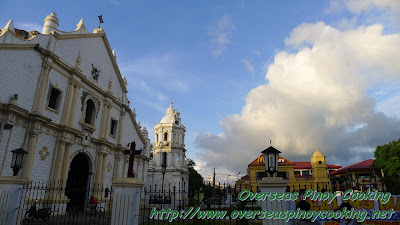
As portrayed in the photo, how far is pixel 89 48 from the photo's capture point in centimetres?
1847

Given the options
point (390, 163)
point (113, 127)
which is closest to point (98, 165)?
point (113, 127)

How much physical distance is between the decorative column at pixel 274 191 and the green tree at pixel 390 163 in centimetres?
2837

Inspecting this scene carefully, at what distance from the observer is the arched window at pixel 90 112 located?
18.4 m

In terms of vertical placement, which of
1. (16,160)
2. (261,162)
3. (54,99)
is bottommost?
(16,160)

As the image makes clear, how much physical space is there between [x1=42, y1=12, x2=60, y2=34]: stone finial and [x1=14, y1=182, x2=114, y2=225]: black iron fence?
9.43 metres

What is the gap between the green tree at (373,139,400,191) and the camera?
27678mm

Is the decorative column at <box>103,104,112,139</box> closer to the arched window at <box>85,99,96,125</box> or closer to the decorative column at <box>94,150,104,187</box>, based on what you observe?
the arched window at <box>85,99,96,125</box>

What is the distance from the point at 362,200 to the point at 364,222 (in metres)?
0.78

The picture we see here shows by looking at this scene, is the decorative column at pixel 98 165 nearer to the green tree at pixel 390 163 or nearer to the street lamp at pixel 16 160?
the street lamp at pixel 16 160

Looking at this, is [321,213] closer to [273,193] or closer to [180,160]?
[273,193]

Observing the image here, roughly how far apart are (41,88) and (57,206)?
6.58 meters

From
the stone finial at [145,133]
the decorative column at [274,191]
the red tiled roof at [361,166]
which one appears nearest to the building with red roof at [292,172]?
the red tiled roof at [361,166]

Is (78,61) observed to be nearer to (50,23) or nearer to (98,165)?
(50,23)

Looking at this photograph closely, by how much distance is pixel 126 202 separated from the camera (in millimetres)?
7645
